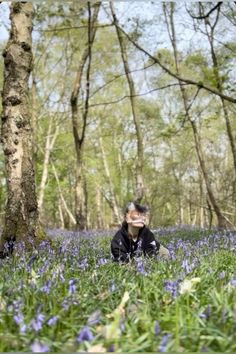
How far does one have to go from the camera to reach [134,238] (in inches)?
227

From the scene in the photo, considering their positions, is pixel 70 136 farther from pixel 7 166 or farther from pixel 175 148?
pixel 7 166

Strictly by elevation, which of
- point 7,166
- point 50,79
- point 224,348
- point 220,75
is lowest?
point 224,348

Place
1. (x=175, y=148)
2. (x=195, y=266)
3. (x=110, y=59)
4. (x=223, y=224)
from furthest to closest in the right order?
(x=175, y=148) < (x=110, y=59) < (x=223, y=224) < (x=195, y=266)

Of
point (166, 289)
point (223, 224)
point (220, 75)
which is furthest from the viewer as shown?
point (223, 224)

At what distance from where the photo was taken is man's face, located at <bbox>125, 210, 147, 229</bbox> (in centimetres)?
559

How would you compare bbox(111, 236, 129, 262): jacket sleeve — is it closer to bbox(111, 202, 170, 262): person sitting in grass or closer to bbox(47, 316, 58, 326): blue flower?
Answer: bbox(111, 202, 170, 262): person sitting in grass

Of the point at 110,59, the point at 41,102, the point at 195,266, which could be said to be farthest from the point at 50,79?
the point at 195,266

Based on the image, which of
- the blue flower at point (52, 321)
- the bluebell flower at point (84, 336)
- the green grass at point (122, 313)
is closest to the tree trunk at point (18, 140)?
the green grass at point (122, 313)

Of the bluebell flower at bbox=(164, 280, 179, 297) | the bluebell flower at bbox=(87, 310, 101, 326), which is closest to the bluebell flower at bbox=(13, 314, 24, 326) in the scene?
the bluebell flower at bbox=(87, 310, 101, 326)

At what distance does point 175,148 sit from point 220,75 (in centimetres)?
2969

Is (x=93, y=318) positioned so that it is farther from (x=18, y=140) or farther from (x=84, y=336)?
(x=18, y=140)

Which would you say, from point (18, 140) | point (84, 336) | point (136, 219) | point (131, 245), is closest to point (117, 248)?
point (131, 245)

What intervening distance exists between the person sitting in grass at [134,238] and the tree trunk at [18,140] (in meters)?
1.75

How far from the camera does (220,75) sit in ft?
32.7
